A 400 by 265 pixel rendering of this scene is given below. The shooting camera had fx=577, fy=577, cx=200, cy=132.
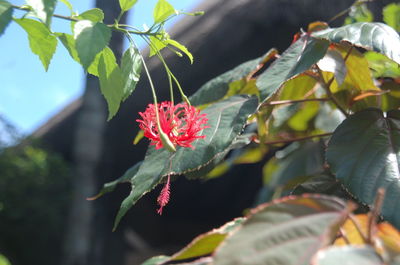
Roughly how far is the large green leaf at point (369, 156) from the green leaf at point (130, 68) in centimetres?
31

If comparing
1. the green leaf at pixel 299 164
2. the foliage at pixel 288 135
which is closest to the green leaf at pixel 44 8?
the foliage at pixel 288 135

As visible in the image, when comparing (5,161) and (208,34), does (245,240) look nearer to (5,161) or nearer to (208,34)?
(208,34)

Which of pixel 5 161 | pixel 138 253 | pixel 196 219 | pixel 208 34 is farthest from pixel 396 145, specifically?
pixel 138 253

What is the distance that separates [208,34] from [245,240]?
3187 mm

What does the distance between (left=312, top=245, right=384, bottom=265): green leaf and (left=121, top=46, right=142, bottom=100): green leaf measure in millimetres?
310

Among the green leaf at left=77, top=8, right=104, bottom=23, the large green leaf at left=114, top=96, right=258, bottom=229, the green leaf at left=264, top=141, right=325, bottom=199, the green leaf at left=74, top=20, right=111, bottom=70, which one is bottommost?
the green leaf at left=264, top=141, right=325, bottom=199

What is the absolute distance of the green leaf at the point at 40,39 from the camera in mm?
596

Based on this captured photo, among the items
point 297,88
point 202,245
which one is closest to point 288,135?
point 297,88

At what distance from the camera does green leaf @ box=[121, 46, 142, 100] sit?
0.59m

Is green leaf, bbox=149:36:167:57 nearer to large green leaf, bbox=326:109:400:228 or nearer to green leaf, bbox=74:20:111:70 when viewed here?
green leaf, bbox=74:20:111:70

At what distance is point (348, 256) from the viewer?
1.14ft

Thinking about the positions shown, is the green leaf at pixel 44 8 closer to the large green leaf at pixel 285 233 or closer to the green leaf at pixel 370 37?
the large green leaf at pixel 285 233

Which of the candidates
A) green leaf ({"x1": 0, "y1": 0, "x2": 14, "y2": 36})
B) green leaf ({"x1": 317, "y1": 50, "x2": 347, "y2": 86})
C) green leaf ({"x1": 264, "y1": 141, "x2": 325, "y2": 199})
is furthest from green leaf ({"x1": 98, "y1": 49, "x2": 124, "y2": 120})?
green leaf ({"x1": 264, "y1": 141, "x2": 325, "y2": 199})

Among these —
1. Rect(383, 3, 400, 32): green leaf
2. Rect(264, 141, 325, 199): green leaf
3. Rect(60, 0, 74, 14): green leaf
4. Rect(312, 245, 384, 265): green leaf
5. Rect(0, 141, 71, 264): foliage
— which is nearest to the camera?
Rect(312, 245, 384, 265): green leaf
